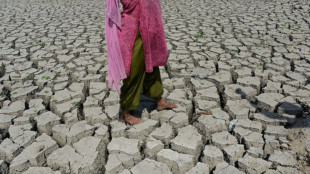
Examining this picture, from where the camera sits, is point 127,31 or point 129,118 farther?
point 129,118

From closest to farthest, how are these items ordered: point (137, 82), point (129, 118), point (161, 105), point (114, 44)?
point (114, 44)
point (137, 82)
point (129, 118)
point (161, 105)

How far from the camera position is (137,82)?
2072 millimetres

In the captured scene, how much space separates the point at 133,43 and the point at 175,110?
0.77m

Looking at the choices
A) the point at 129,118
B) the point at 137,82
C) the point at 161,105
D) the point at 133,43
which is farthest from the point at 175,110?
the point at 133,43

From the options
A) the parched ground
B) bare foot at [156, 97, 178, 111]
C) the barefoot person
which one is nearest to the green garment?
the barefoot person

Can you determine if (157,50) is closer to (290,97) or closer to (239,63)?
(290,97)

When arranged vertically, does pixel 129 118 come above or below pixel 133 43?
below

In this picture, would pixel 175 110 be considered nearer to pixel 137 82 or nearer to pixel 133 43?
pixel 137 82

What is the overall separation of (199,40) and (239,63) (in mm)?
979

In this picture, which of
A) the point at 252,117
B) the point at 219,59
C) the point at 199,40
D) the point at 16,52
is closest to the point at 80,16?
the point at 16,52

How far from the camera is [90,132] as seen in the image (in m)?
2.20

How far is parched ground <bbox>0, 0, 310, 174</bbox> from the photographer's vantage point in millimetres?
1910

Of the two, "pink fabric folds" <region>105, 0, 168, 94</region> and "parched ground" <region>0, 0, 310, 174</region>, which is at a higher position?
"pink fabric folds" <region>105, 0, 168, 94</region>

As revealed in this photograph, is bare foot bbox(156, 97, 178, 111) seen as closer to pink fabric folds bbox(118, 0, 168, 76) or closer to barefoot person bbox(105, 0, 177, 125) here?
barefoot person bbox(105, 0, 177, 125)
